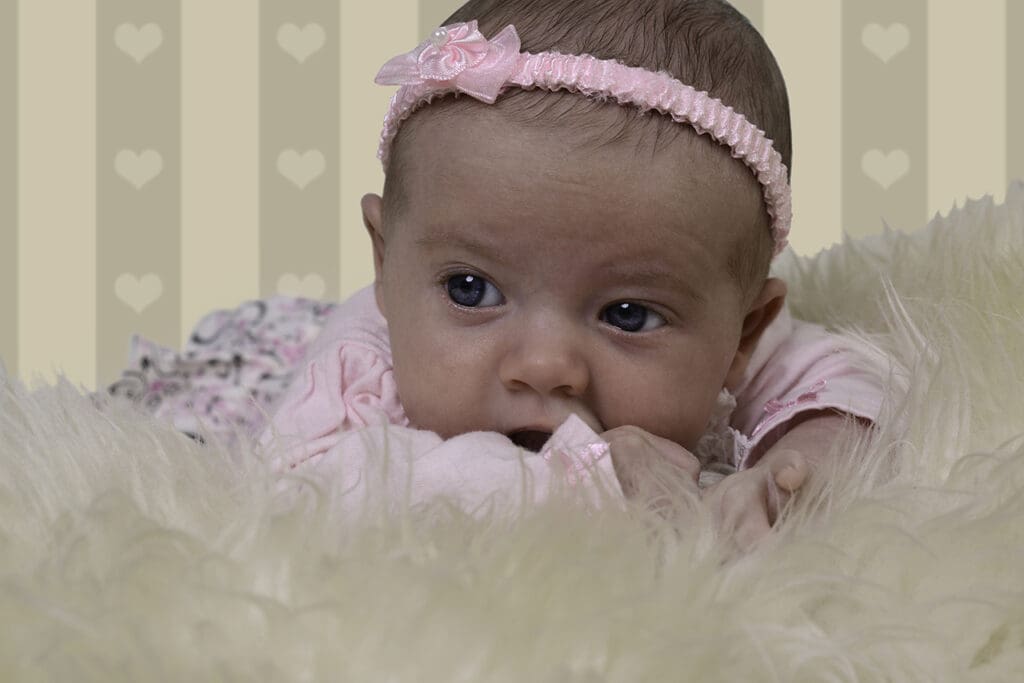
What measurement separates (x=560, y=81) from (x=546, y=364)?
294 millimetres

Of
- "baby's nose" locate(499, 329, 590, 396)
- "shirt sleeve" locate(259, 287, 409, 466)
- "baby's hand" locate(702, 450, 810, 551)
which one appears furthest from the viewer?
"shirt sleeve" locate(259, 287, 409, 466)

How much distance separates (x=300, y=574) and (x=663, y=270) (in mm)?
584

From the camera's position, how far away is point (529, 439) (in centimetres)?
124

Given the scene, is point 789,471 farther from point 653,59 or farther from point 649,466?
point 653,59

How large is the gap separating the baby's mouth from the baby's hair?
286mm

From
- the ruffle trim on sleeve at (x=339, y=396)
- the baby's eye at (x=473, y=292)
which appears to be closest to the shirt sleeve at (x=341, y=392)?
the ruffle trim on sleeve at (x=339, y=396)

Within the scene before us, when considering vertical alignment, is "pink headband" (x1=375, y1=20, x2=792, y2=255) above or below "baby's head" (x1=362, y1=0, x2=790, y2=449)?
above

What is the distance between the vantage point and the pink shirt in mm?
1028

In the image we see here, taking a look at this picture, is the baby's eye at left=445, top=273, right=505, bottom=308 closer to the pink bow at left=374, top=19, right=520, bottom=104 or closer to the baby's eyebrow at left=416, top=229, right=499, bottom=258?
the baby's eyebrow at left=416, top=229, right=499, bottom=258

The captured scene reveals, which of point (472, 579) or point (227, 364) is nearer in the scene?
point (472, 579)

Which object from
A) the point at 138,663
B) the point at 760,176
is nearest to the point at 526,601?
the point at 138,663

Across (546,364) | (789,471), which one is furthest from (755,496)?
(546,364)

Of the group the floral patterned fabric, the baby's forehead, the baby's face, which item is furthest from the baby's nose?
the floral patterned fabric

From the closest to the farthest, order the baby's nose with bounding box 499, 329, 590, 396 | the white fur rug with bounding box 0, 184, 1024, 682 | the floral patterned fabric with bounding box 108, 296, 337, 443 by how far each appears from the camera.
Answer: the white fur rug with bounding box 0, 184, 1024, 682, the baby's nose with bounding box 499, 329, 590, 396, the floral patterned fabric with bounding box 108, 296, 337, 443
